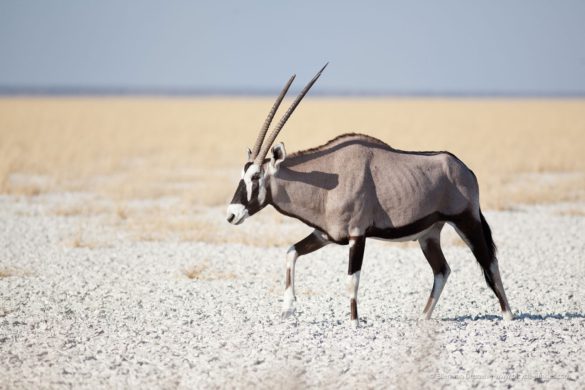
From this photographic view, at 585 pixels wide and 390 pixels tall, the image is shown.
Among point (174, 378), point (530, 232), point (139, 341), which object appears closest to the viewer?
point (174, 378)

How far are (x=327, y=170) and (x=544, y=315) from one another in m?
2.74

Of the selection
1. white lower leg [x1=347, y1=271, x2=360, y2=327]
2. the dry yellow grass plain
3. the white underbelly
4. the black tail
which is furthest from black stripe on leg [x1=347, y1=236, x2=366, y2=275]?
the dry yellow grass plain

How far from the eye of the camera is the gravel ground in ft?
19.7

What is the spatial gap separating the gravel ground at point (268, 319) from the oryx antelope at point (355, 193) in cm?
69

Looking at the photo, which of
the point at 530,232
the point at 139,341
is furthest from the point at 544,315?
the point at 530,232

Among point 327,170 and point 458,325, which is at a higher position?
point 327,170

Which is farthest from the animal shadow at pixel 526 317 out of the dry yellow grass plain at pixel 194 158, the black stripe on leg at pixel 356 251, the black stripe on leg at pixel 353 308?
the dry yellow grass plain at pixel 194 158

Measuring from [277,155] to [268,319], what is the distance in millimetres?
1584

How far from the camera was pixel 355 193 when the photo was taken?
6.97m

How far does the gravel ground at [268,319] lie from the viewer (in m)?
6.01

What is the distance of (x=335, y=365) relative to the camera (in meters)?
6.15

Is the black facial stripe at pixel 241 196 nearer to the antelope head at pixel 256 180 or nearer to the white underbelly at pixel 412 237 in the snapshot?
the antelope head at pixel 256 180

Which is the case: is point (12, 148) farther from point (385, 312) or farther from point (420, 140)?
point (385, 312)

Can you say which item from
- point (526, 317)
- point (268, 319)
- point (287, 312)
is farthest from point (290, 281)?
point (526, 317)
